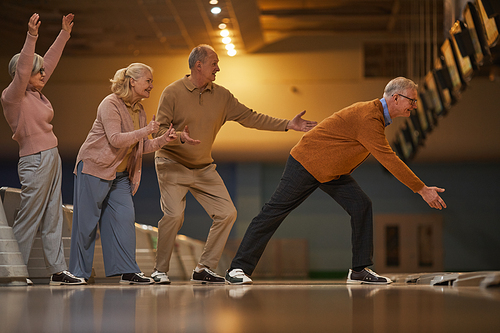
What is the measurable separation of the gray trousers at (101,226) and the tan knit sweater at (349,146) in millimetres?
1100

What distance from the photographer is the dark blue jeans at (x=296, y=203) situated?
319 centimetres

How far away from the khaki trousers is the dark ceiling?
575 centimetres

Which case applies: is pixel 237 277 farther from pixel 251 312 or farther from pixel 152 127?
pixel 251 312

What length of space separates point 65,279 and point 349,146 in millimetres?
1785

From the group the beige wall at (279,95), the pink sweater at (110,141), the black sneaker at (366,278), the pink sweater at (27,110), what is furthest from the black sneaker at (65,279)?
the beige wall at (279,95)

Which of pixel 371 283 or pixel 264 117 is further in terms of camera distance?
pixel 264 117

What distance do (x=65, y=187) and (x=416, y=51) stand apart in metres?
8.73

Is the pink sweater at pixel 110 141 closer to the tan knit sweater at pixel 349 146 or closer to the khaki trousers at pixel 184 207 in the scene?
the khaki trousers at pixel 184 207

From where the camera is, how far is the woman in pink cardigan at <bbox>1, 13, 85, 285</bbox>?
316 centimetres

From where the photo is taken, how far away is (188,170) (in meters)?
3.54

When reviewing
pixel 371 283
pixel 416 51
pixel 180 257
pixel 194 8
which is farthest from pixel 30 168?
pixel 416 51

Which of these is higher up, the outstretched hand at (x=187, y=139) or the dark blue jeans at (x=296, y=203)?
the outstretched hand at (x=187, y=139)

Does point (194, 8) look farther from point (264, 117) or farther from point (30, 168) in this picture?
point (30, 168)

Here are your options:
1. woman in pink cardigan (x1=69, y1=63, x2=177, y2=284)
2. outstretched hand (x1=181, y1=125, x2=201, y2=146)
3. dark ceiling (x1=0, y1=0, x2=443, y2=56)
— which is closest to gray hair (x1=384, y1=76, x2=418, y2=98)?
outstretched hand (x1=181, y1=125, x2=201, y2=146)
